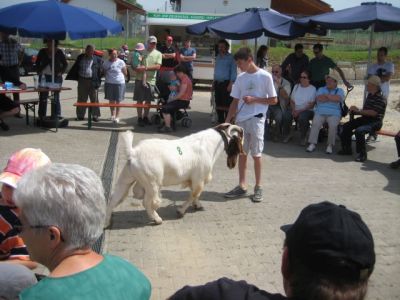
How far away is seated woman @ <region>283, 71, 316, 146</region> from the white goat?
4.40 m

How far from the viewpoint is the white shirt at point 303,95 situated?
10180 mm

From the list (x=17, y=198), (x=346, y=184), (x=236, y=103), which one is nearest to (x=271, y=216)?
(x=236, y=103)

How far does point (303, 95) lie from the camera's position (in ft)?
33.6

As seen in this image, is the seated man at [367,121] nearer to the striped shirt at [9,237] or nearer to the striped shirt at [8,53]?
the striped shirt at [9,237]

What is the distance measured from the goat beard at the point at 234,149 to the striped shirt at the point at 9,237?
3.28m

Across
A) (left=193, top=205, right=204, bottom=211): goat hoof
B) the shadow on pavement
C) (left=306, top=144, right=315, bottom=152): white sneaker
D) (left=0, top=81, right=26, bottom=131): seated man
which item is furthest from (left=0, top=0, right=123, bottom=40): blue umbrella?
the shadow on pavement

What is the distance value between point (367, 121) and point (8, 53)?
810cm

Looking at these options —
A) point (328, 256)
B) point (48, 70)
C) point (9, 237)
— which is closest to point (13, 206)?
point (9, 237)

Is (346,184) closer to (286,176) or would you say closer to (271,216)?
(286,176)

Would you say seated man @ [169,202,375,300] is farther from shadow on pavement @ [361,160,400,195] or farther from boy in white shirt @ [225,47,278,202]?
shadow on pavement @ [361,160,400,195]

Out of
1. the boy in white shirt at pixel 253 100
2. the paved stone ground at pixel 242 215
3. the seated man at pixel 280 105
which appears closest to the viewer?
the paved stone ground at pixel 242 215

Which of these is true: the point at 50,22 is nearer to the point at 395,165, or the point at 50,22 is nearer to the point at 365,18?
the point at 365,18

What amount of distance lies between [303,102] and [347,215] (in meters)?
8.82

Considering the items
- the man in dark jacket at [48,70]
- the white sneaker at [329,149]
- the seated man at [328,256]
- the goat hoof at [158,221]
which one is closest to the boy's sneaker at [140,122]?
the man in dark jacket at [48,70]
